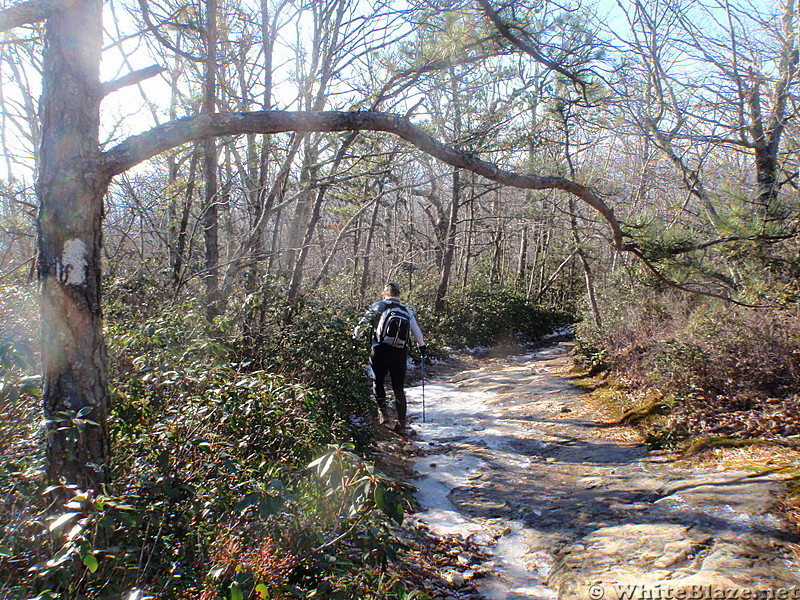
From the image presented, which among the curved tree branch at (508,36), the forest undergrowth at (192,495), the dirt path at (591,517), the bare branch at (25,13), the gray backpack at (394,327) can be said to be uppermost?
the curved tree branch at (508,36)

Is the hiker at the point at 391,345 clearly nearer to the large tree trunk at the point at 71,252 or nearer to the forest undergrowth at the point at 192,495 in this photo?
the forest undergrowth at the point at 192,495

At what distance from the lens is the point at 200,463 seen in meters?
3.07

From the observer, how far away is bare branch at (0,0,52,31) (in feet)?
8.77

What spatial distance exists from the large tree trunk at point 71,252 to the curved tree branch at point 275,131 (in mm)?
177

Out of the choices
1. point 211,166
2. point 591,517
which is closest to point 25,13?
point 211,166

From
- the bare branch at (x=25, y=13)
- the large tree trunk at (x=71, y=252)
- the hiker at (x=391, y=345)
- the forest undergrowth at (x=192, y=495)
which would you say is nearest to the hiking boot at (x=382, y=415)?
the hiker at (x=391, y=345)

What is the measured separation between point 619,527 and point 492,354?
12264mm

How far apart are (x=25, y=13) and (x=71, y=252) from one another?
1.29 meters

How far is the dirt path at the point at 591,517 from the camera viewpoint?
3.12 m

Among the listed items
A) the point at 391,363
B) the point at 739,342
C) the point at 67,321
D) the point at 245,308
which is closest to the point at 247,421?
the point at 67,321

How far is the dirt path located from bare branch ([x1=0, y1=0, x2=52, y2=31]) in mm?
4229

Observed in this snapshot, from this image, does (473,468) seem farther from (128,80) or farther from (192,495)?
(128,80)

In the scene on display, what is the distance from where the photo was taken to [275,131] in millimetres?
3162

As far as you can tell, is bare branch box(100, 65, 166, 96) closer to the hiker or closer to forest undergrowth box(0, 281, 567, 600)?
forest undergrowth box(0, 281, 567, 600)
